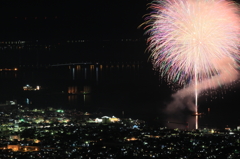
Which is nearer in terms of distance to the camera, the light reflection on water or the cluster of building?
the cluster of building

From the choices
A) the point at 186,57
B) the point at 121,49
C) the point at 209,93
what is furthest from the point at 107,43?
the point at 186,57

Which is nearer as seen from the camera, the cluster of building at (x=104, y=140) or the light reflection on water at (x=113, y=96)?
the cluster of building at (x=104, y=140)

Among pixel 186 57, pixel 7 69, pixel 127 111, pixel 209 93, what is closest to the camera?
pixel 186 57

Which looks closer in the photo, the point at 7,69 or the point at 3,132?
the point at 3,132

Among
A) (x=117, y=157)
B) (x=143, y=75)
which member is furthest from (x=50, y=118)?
(x=143, y=75)

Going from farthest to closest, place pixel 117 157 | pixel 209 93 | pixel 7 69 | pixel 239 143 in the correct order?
1. pixel 7 69
2. pixel 209 93
3. pixel 239 143
4. pixel 117 157

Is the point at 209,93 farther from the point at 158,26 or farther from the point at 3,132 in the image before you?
the point at 3,132

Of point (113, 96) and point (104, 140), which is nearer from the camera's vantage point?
point (104, 140)

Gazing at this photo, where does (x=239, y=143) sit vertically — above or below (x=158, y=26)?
below
